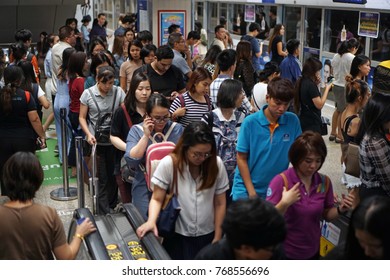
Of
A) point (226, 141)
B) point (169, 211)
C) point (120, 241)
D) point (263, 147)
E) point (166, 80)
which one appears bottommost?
point (120, 241)

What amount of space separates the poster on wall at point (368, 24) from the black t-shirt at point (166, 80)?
5.11 meters

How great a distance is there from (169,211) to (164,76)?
3.20 metres

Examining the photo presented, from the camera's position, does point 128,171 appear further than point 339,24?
No

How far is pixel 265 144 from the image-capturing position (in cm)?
384

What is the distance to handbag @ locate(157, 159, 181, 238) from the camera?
3.36 m

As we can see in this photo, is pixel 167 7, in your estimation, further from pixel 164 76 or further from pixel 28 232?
pixel 28 232

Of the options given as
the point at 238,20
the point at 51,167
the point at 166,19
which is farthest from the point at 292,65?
the point at 238,20

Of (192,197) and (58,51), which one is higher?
(58,51)

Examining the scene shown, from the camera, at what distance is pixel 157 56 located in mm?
6207

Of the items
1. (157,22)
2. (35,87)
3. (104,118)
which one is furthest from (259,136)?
(157,22)

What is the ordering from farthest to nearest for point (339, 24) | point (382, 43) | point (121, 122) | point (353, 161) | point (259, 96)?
point (339, 24)
point (382, 43)
point (259, 96)
point (121, 122)
point (353, 161)

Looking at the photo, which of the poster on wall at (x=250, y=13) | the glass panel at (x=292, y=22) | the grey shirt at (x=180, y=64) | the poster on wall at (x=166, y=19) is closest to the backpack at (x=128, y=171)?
the grey shirt at (x=180, y=64)

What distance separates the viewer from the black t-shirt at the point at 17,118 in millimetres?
5574

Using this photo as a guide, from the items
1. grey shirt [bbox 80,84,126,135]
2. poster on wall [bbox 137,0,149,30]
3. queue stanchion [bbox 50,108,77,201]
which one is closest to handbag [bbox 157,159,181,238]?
grey shirt [bbox 80,84,126,135]
